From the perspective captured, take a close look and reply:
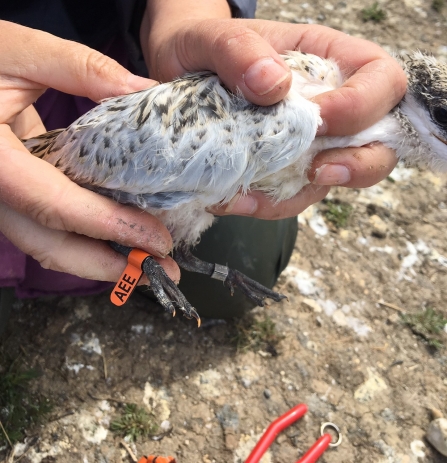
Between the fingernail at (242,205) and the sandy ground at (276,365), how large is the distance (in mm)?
1001

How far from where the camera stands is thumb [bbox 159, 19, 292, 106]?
1.42m

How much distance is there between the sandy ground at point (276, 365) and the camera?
7.18ft

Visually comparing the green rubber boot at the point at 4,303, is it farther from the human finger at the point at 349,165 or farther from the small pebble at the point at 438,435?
the small pebble at the point at 438,435

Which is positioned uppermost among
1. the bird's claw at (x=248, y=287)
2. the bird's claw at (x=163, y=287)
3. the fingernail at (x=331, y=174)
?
the fingernail at (x=331, y=174)

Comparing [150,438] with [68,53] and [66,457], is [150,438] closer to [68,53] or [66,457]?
[66,457]

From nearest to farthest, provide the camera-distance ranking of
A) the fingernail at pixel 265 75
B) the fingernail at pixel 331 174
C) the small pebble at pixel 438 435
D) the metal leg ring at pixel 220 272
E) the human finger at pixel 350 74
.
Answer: the fingernail at pixel 265 75, the human finger at pixel 350 74, the fingernail at pixel 331 174, the small pebble at pixel 438 435, the metal leg ring at pixel 220 272

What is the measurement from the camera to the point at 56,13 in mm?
2152

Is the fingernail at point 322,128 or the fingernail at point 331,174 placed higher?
the fingernail at point 322,128

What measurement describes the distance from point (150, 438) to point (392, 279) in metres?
1.68

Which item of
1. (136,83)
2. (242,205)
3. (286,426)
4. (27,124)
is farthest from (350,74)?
(286,426)

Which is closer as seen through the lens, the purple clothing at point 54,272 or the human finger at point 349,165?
the human finger at point 349,165

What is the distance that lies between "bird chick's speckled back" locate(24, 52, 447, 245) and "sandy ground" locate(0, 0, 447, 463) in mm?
949

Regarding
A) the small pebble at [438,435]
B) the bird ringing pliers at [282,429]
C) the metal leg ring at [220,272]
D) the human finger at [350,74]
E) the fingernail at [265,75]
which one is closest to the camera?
the fingernail at [265,75]

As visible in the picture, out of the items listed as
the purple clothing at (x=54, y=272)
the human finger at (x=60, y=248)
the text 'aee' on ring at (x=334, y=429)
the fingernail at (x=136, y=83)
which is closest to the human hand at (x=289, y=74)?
the fingernail at (x=136, y=83)
